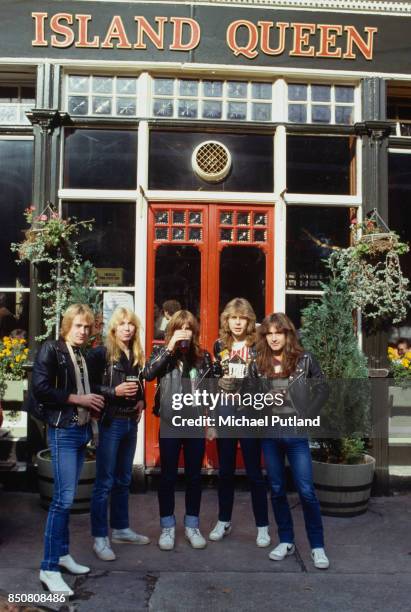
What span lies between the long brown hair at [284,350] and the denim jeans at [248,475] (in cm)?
61

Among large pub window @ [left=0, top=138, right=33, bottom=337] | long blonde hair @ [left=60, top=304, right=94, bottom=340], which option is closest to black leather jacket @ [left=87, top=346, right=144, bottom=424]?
long blonde hair @ [left=60, top=304, right=94, bottom=340]

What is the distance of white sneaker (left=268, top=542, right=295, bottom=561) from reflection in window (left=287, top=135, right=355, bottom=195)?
3676 millimetres

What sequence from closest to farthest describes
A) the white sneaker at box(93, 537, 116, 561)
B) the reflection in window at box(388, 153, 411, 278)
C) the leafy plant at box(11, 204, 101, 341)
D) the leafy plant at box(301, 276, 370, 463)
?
the white sneaker at box(93, 537, 116, 561) < the leafy plant at box(301, 276, 370, 463) < the leafy plant at box(11, 204, 101, 341) < the reflection in window at box(388, 153, 411, 278)

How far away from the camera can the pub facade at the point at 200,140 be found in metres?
6.32

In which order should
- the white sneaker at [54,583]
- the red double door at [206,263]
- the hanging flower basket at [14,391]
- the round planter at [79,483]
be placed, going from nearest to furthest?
the white sneaker at [54,583] → the round planter at [79,483] → the hanging flower basket at [14,391] → the red double door at [206,263]

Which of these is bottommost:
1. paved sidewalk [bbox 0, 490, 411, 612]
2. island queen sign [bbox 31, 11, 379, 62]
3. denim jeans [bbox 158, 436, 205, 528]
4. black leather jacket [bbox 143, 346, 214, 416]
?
paved sidewalk [bbox 0, 490, 411, 612]

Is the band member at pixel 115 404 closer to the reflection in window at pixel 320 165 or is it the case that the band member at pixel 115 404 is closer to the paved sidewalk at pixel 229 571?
the paved sidewalk at pixel 229 571

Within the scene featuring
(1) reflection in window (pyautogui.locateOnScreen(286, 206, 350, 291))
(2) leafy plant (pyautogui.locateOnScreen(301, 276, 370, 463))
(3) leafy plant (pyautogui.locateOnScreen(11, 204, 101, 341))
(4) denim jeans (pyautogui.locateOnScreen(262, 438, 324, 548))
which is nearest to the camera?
(4) denim jeans (pyautogui.locateOnScreen(262, 438, 324, 548))

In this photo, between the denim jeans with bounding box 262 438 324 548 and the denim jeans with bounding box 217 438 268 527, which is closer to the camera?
the denim jeans with bounding box 262 438 324 548

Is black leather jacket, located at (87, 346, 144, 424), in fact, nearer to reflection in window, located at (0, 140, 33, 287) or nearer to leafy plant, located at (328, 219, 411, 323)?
reflection in window, located at (0, 140, 33, 287)

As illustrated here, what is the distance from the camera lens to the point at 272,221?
6.48 metres

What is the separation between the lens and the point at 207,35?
6387 mm

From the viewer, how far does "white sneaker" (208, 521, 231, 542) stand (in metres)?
4.84

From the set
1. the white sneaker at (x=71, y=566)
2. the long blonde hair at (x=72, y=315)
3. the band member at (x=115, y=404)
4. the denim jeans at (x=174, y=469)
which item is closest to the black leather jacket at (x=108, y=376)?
the band member at (x=115, y=404)
